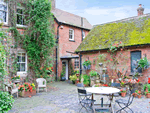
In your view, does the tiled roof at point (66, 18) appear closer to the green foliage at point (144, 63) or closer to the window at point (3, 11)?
the window at point (3, 11)

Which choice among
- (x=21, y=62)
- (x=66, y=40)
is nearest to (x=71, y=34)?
(x=66, y=40)

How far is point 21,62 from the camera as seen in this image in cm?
1023

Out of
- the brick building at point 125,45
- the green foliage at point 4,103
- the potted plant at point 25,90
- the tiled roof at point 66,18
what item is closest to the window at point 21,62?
the potted plant at point 25,90

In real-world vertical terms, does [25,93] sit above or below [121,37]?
below

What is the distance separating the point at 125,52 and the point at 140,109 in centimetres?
500

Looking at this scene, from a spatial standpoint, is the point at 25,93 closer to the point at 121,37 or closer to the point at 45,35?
the point at 45,35

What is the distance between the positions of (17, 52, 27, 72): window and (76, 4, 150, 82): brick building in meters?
4.85

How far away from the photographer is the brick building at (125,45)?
9.20 metres

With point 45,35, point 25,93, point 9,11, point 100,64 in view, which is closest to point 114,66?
point 100,64

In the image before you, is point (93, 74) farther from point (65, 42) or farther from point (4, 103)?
point (4, 103)

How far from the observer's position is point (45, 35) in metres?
10.1

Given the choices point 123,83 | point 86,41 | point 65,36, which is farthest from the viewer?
point 65,36

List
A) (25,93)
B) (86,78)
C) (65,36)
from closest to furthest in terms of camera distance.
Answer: (25,93)
(86,78)
(65,36)

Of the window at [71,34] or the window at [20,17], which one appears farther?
the window at [71,34]
